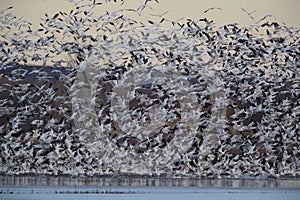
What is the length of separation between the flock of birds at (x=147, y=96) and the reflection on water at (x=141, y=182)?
7.4 inches

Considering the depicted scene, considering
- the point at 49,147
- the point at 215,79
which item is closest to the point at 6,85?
the point at 49,147

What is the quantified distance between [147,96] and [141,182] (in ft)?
3.14

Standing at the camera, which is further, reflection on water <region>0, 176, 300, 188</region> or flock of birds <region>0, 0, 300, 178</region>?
flock of birds <region>0, 0, 300, 178</region>

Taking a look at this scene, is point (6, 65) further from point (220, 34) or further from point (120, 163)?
point (220, 34)

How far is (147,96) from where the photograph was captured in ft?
20.4

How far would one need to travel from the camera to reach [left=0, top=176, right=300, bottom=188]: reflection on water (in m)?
5.47

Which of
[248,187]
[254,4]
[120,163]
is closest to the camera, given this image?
[248,187]

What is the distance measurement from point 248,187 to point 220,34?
1.59 metres

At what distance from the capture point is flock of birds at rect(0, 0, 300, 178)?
19.8ft

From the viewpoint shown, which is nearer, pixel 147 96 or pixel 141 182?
pixel 141 182

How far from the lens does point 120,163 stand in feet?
19.6

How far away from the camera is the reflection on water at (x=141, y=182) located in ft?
17.9

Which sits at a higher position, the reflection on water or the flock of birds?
the flock of birds

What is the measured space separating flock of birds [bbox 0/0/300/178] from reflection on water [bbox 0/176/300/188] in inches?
7.4
